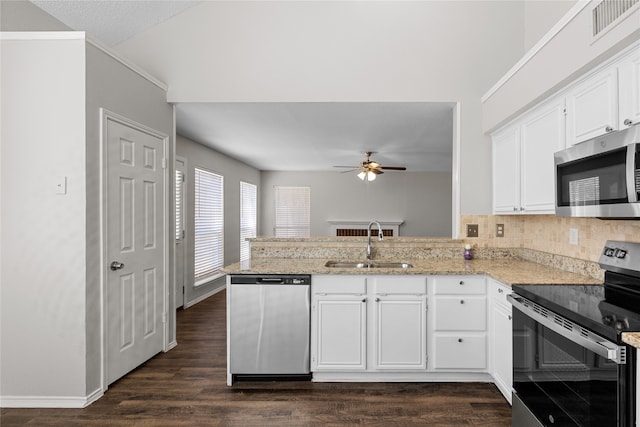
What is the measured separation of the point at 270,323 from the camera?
108 inches

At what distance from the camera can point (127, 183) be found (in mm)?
2895

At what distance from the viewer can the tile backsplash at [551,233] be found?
226cm

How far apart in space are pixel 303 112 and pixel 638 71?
274cm

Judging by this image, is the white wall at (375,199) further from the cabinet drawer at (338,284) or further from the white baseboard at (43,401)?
the white baseboard at (43,401)

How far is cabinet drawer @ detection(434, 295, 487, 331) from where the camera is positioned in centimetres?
274

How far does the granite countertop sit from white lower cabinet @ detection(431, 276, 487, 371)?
113 mm

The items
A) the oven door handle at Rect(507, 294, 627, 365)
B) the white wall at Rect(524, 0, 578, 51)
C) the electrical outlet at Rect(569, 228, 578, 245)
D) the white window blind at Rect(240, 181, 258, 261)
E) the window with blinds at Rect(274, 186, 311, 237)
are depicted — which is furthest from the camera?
the window with blinds at Rect(274, 186, 311, 237)

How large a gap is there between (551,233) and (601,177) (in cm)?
135

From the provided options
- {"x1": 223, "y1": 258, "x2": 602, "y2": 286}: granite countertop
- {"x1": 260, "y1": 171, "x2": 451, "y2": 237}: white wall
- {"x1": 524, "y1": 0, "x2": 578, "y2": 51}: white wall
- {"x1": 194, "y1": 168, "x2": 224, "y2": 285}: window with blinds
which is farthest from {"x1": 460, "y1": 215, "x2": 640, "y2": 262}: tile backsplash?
{"x1": 260, "y1": 171, "x2": 451, "y2": 237}: white wall

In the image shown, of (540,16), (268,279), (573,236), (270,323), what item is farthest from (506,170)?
(270,323)

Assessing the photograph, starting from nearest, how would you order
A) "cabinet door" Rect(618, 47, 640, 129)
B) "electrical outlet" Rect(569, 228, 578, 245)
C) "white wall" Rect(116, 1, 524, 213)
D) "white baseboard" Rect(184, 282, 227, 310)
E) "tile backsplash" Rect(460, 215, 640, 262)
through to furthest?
"cabinet door" Rect(618, 47, 640, 129) → "tile backsplash" Rect(460, 215, 640, 262) → "electrical outlet" Rect(569, 228, 578, 245) → "white wall" Rect(116, 1, 524, 213) → "white baseboard" Rect(184, 282, 227, 310)

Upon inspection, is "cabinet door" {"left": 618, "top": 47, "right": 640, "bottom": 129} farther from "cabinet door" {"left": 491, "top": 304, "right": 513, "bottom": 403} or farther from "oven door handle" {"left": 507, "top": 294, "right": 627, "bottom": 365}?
"cabinet door" {"left": 491, "top": 304, "right": 513, "bottom": 403}

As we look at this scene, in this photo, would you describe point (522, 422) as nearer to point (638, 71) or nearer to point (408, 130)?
point (638, 71)

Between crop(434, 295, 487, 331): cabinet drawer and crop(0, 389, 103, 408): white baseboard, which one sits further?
crop(434, 295, 487, 331): cabinet drawer
